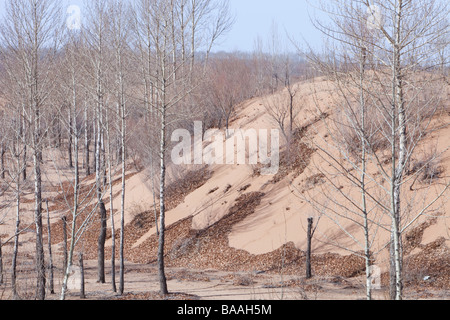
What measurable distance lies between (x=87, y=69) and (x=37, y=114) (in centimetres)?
424

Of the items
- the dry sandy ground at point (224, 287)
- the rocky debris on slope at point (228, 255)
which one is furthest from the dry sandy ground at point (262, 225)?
the rocky debris on slope at point (228, 255)

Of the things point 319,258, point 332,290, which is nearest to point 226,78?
point 319,258

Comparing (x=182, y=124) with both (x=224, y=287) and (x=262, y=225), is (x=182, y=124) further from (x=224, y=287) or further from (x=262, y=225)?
(x=224, y=287)

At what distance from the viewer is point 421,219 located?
16516 mm

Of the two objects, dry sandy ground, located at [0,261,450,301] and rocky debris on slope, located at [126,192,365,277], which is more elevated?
rocky debris on slope, located at [126,192,365,277]

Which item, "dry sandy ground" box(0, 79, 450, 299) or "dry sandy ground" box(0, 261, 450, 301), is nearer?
"dry sandy ground" box(0, 261, 450, 301)

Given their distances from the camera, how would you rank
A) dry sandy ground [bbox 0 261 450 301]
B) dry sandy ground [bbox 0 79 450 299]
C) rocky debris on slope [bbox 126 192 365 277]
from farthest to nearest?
rocky debris on slope [bbox 126 192 365 277] → dry sandy ground [bbox 0 79 450 299] → dry sandy ground [bbox 0 261 450 301]

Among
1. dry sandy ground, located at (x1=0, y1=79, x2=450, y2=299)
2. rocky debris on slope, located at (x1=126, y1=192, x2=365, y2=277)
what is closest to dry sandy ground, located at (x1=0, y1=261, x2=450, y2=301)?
dry sandy ground, located at (x1=0, y1=79, x2=450, y2=299)

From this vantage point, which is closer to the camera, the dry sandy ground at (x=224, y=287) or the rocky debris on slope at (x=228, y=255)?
the dry sandy ground at (x=224, y=287)

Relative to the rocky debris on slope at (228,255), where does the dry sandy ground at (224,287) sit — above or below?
below

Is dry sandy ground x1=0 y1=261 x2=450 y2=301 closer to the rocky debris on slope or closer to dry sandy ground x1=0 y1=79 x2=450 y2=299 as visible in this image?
dry sandy ground x1=0 y1=79 x2=450 y2=299

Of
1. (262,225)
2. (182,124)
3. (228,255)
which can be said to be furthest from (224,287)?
(182,124)

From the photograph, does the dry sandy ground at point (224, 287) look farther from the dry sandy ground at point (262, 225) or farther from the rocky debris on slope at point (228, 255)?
the rocky debris on slope at point (228, 255)
